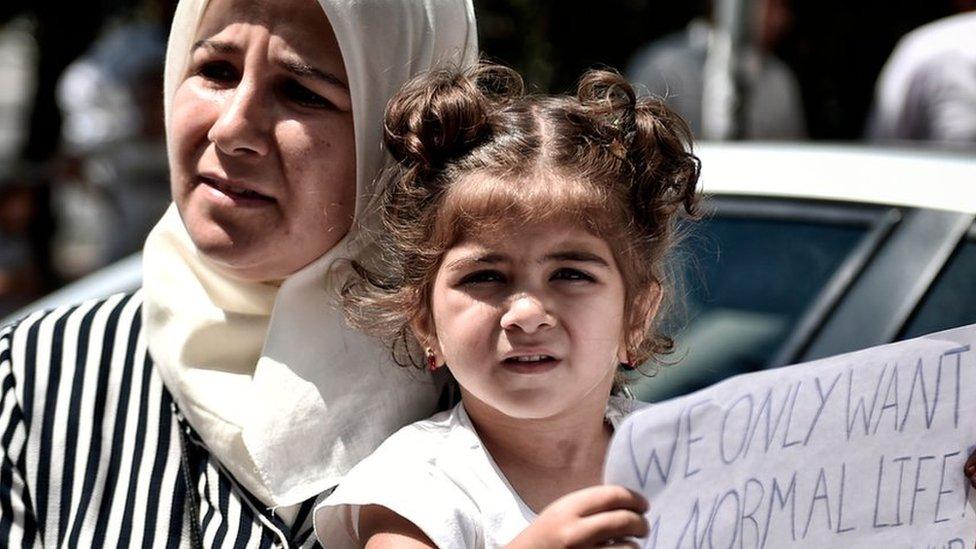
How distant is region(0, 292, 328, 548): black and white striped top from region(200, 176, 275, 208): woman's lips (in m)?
0.31

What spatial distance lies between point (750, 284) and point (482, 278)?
156cm

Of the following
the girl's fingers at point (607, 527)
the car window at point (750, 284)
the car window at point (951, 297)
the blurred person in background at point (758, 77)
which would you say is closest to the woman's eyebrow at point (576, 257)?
the girl's fingers at point (607, 527)

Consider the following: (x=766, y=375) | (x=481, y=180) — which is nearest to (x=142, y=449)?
(x=481, y=180)

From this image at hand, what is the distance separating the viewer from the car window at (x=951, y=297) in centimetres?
262

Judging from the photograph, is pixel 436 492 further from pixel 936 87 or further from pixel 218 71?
pixel 936 87

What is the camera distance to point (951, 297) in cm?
264

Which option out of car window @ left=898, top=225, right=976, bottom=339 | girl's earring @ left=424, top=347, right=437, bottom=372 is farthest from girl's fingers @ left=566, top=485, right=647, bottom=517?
car window @ left=898, top=225, right=976, bottom=339

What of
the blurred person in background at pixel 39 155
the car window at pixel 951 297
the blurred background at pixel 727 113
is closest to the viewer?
the car window at pixel 951 297

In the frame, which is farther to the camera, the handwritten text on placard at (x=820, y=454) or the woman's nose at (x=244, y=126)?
the woman's nose at (x=244, y=126)

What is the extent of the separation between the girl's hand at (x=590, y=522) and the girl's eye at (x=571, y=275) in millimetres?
294

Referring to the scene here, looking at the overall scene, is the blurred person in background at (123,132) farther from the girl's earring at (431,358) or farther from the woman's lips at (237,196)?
the girl's earring at (431,358)

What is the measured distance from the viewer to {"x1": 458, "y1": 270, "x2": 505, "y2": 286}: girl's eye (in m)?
1.70

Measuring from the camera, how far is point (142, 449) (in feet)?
6.75

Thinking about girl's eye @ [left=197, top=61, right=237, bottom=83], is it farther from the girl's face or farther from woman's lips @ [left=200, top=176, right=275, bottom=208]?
the girl's face
